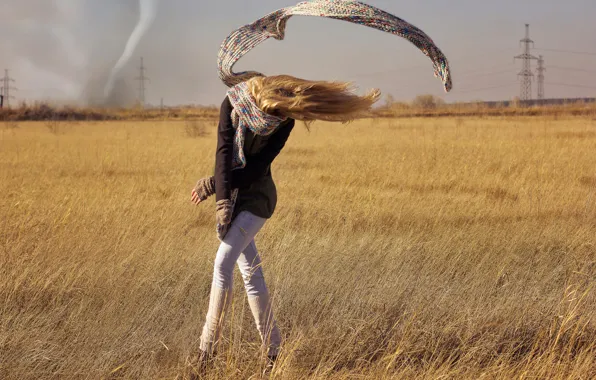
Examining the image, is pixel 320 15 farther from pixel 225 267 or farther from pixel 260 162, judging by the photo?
pixel 225 267

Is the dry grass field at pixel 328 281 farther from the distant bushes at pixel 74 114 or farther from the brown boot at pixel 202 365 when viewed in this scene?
the distant bushes at pixel 74 114

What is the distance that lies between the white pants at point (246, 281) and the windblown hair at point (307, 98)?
0.60 metres

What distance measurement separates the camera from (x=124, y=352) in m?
3.88

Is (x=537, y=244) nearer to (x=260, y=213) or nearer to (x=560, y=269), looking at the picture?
(x=560, y=269)

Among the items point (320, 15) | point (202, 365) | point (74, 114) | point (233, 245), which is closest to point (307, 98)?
point (320, 15)

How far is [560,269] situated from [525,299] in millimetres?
1034

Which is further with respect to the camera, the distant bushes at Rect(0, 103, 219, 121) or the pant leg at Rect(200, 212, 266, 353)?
the distant bushes at Rect(0, 103, 219, 121)

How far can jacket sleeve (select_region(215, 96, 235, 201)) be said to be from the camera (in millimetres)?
3383

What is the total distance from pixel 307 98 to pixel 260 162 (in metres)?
0.46

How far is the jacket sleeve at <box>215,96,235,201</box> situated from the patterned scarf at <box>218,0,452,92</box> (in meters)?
0.24

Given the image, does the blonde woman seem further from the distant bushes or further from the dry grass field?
the distant bushes

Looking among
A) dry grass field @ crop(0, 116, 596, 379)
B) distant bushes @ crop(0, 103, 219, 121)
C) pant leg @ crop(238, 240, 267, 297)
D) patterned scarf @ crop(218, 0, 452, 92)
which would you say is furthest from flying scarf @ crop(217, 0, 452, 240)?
distant bushes @ crop(0, 103, 219, 121)

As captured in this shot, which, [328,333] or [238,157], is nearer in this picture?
[238,157]

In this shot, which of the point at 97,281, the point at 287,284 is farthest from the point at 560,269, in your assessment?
the point at 97,281
